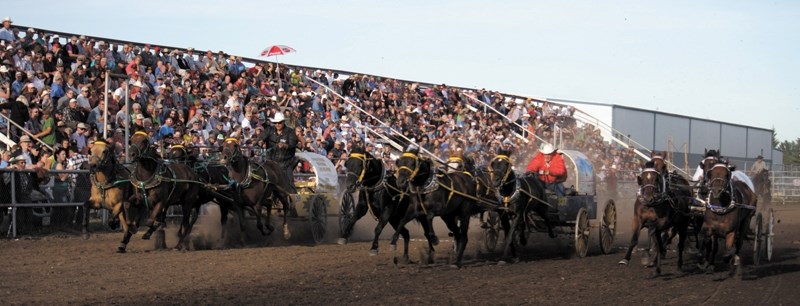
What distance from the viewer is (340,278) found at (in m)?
12.6

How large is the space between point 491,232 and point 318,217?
3379 millimetres

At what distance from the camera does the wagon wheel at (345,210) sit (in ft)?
62.5

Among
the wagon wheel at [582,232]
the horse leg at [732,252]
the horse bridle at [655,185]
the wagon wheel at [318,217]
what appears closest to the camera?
the horse leg at [732,252]

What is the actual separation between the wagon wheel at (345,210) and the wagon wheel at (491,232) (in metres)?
2.87

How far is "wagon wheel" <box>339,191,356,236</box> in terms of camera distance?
19047mm

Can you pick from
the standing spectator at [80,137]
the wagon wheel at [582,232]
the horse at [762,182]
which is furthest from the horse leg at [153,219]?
the horse at [762,182]

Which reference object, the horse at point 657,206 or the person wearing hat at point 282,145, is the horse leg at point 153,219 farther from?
the horse at point 657,206

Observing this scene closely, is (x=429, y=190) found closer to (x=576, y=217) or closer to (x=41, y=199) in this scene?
(x=576, y=217)

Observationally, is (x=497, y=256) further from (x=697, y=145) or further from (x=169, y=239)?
(x=697, y=145)

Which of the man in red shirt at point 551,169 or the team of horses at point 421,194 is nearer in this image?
the team of horses at point 421,194

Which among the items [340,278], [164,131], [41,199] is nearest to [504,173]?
[340,278]

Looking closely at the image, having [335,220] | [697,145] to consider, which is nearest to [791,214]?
[697,145]

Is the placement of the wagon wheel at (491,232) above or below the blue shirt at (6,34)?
below

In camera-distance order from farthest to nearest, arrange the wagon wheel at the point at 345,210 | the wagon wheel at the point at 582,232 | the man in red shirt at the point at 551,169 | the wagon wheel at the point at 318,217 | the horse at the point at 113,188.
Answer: the wagon wheel at the point at 345,210 < the wagon wheel at the point at 318,217 < the man in red shirt at the point at 551,169 < the wagon wheel at the point at 582,232 < the horse at the point at 113,188
